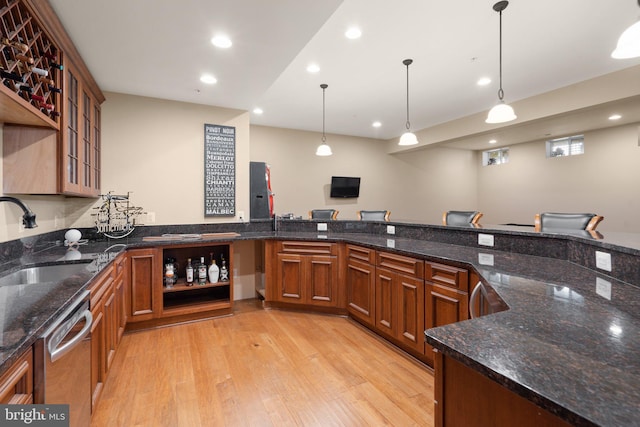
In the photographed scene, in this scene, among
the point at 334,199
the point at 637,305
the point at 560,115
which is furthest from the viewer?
the point at 334,199

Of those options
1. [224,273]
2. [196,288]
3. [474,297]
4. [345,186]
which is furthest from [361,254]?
[345,186]

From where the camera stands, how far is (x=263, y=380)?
2039mm

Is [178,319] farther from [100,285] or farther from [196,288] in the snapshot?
[100,285]

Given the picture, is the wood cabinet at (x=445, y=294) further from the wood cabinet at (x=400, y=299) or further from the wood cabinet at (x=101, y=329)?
the wood cabinet at (x=101, y=329)

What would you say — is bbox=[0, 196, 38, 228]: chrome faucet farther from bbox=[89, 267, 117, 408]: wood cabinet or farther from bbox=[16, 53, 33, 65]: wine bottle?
bbox=[16, 53, 33, 65]: wine bottle

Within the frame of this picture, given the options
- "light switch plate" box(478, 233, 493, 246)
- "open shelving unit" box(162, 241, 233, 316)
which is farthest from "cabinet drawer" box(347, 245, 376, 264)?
"open shelving unit" box(162, 241, 233, 316)

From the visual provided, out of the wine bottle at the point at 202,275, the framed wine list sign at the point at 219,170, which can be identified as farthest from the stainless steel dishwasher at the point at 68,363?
the framed wine list sign at the point at 219,170

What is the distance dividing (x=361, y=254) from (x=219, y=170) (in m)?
2.04

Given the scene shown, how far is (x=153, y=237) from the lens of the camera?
3195 mm

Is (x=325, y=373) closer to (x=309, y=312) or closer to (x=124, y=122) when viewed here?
(x=309, y=312)

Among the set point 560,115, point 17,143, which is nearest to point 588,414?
point 17,143

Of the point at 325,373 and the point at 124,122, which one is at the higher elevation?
the point at 124,122

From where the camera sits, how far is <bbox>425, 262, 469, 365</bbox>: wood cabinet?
1.91 meters

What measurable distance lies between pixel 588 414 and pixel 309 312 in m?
2.98
